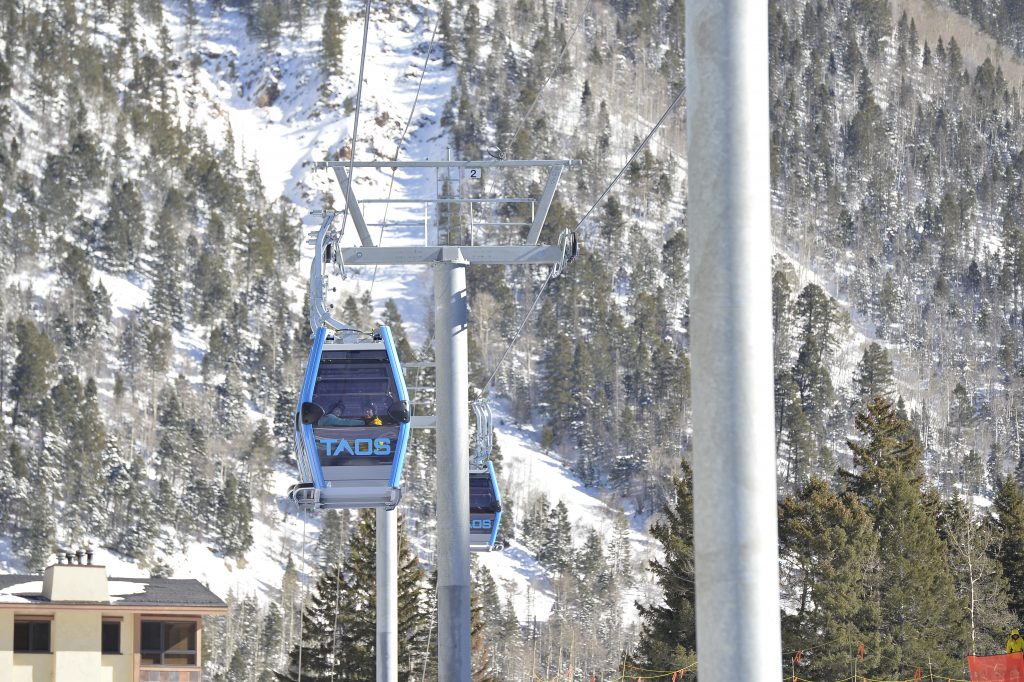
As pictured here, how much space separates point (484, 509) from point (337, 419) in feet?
32.1

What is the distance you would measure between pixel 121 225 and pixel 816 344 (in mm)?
72950

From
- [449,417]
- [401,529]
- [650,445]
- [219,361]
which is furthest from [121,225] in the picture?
[449,417]

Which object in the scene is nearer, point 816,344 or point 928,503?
point 928,503

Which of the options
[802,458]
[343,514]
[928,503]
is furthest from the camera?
[802,458]

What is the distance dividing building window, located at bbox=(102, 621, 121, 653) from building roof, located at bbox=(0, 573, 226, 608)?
2.04 feet

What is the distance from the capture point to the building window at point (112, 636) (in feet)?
121

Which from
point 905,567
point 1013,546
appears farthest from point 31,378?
point 905,567

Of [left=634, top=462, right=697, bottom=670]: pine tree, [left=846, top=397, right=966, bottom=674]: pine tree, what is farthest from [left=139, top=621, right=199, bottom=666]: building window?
[left=846, top=397, right=966, bottom=674]: pine tree

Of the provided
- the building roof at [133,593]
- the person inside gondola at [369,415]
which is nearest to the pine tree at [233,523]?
the building roof at [133,593]

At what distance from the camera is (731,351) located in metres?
4.30

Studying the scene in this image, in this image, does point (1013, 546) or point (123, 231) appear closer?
point (1013, 546)

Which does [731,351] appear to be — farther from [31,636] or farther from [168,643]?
[168,643]

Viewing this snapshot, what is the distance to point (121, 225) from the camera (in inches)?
6855

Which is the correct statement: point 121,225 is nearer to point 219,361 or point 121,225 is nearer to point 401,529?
point 219,361
